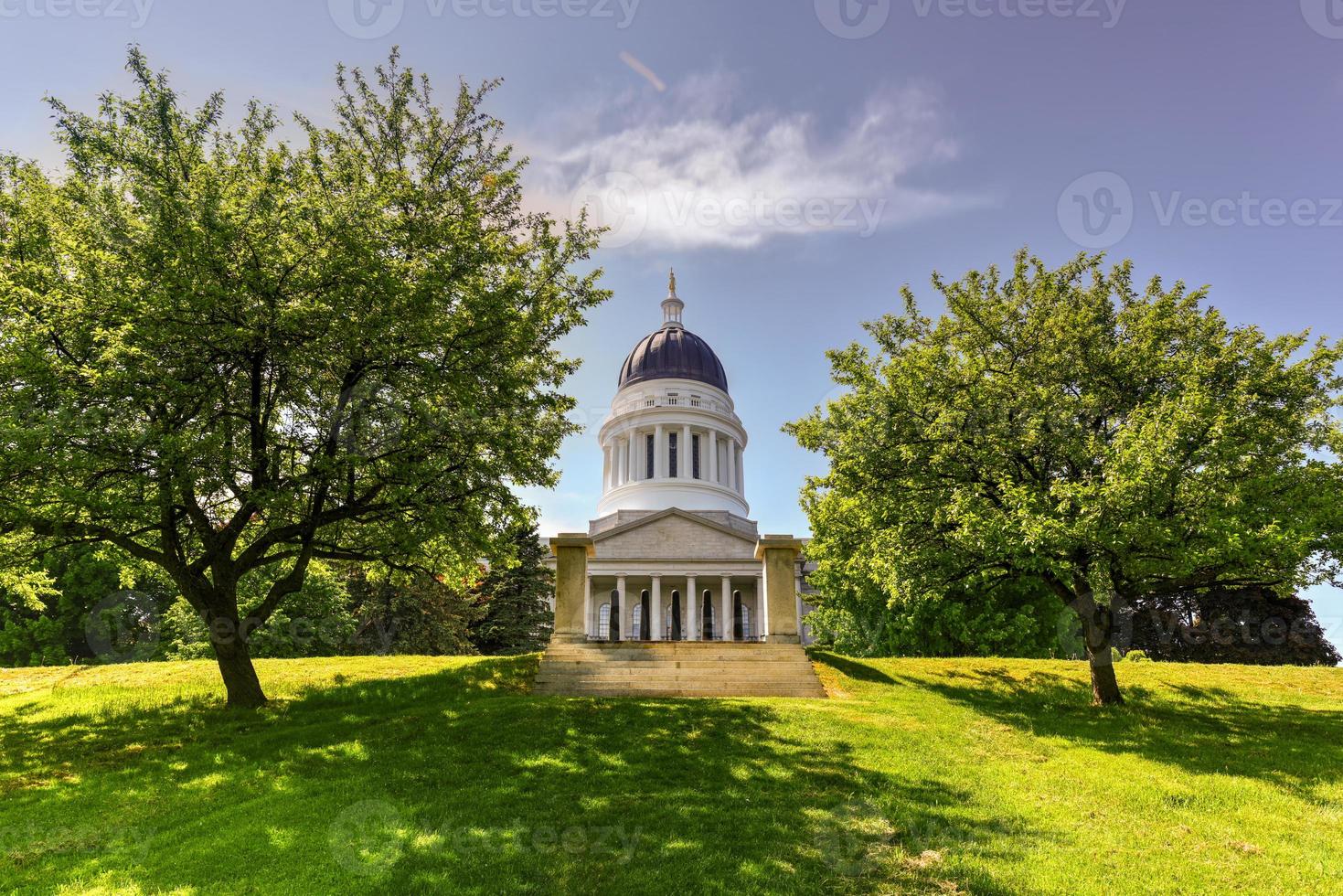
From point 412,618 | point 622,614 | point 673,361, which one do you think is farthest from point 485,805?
point 673,361

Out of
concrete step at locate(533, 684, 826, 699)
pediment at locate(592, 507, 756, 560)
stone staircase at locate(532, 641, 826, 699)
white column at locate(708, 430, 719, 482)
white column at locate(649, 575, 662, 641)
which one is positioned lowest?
concrete step at locate(533, 684, 826, 699)

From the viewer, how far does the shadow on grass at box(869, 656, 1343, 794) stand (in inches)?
410

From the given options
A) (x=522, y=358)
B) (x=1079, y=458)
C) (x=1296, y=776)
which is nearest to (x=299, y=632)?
(x=522, y=358)

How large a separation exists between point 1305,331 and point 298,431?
807 inches

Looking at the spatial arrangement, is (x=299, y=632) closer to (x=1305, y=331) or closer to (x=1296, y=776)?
(x=1296, y=776)

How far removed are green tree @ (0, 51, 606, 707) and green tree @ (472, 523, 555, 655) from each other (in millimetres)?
23874

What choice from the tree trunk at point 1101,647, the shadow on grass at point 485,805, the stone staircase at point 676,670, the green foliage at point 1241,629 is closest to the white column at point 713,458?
the green foliage at point 1241,629

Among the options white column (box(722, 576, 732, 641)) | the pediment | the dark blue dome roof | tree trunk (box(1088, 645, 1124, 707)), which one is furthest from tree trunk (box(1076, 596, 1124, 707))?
the dark blue dome roof

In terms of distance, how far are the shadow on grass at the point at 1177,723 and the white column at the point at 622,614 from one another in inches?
1040

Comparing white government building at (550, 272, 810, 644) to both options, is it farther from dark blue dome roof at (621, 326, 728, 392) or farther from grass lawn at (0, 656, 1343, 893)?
grass lawn at (0, 656, 1343, 893)

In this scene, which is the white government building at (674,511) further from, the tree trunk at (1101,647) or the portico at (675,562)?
the tree trunk at (1101,647)

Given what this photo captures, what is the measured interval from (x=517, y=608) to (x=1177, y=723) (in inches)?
1259

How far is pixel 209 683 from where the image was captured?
648 inches

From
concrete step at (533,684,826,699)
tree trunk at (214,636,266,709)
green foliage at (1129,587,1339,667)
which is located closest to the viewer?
tree trunk at (214,636,266,709)
